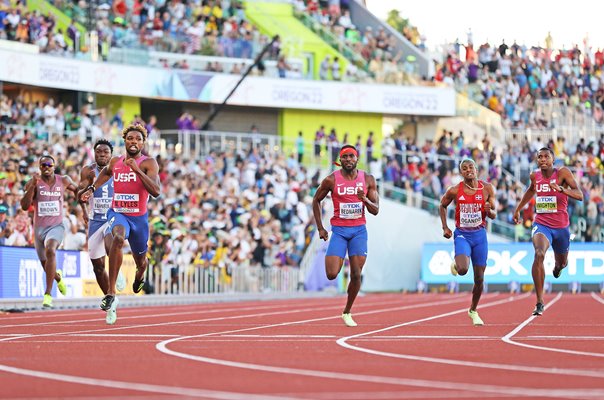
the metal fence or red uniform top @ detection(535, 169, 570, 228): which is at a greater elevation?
red uniform top @ detection(535, 169, 570, 228)

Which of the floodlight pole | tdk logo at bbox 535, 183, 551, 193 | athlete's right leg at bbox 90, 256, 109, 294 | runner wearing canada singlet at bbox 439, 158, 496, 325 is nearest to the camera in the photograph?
runner wearing canada singlet at bbox 439, 158, 496, 325

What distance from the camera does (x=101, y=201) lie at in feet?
62.4

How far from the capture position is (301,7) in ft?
172

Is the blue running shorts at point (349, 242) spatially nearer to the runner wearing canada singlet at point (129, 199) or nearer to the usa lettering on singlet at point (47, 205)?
the runner wearing canada singlet at point (129, 199)

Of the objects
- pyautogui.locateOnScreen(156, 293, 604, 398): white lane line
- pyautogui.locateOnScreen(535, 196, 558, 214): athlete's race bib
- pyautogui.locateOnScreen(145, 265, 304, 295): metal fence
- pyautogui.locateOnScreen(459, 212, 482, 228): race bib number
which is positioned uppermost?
pyautogui.locateOnScreen(535, 196, 558, 214): athlete's race bib

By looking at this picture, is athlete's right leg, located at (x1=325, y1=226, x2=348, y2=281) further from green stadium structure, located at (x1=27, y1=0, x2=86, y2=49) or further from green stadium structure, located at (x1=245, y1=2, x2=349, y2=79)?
green stadium structure, located at (x1=245, y1=2, x2=349, y2=79)

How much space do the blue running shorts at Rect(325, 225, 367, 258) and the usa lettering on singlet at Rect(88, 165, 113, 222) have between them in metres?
3.16

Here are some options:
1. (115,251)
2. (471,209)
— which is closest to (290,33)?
(471,209)

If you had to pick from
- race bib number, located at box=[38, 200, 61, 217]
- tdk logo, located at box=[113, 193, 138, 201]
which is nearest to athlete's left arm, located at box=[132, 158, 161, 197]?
tdk logo, located at box=[113, 193, 138, 201]

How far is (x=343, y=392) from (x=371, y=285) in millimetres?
34057

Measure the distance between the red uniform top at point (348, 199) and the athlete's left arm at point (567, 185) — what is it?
3.03 m

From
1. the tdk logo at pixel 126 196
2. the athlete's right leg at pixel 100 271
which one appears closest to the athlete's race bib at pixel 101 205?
the athlete's right leg at pixel 100 271

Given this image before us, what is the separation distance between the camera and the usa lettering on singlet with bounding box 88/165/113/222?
1898 cm

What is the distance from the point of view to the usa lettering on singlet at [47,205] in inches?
804
